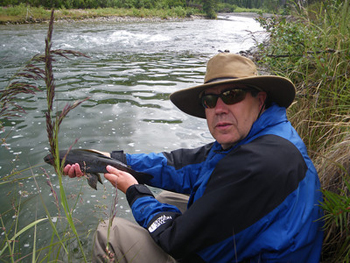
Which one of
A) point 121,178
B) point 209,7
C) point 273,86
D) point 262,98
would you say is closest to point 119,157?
point 121,178

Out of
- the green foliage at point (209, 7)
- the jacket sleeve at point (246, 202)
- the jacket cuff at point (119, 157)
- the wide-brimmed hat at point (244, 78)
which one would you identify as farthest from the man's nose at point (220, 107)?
the green foliage at point (209, 7)

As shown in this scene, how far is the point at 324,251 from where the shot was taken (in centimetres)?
249

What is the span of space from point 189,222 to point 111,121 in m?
5.88

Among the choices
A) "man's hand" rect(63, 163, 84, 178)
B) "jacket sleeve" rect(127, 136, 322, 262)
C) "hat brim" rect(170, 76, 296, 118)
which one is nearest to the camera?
"jacket sleeve" rect(127, 136, 322, 262)

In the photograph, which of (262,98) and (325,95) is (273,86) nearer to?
A: (262,98)

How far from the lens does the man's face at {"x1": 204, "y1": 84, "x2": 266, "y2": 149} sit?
238cm

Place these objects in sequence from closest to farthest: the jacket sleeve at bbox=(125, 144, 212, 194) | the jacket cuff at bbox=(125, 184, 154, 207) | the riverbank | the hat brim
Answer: the hat brim
the jacket cuff at bbox=(125, 184, 154, 207)
the jacket sleeve at bbox=(125, 144, 212, 194)
the riverbank

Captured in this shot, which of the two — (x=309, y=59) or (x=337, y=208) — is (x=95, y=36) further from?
(x=337, y=208)

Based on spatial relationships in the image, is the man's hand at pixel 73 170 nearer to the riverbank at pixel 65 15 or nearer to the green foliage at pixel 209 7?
the riverbank at pixel 65 15

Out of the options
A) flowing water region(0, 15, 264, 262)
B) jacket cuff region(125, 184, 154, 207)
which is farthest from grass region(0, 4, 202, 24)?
jacket cuff region(125, 184, 154, 207)

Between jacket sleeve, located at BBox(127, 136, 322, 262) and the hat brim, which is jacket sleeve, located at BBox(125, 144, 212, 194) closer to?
the hat brim

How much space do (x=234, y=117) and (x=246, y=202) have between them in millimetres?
754

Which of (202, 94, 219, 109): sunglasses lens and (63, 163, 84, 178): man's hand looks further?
(63, 163, 84, 178): man's hand

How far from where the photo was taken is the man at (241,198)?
1.87 metres
